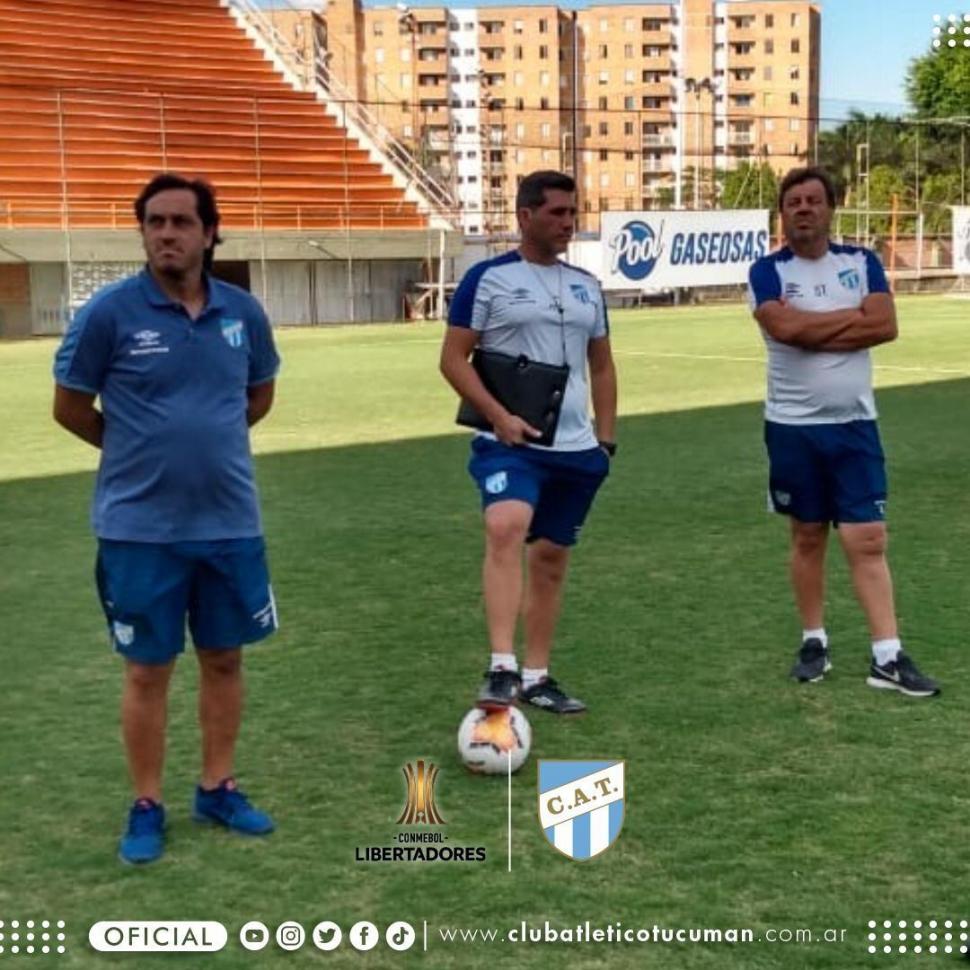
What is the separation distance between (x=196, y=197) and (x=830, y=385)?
2.50 meters

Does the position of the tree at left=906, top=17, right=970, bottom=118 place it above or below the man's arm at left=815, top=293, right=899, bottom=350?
above

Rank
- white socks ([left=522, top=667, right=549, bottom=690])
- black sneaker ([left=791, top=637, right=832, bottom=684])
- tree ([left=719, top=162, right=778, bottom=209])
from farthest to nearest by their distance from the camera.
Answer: tree ([left=719, top=162, right=778, bottom=209]) < black sneaker ([left=791, top=637, right=832, bottom=684]) < white socks ([left=522, top=667, right=549, bottom=690])

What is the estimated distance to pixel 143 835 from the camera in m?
3.90

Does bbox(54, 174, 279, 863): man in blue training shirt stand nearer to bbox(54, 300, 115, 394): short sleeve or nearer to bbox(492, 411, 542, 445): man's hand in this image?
bbox(54, 300, 115, 394): short sleeve

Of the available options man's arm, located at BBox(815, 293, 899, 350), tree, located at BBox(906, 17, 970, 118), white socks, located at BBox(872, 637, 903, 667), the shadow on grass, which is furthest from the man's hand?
tree, located at BBox(906, 17, 970, 118)

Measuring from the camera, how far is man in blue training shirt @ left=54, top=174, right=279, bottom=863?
12.0ft

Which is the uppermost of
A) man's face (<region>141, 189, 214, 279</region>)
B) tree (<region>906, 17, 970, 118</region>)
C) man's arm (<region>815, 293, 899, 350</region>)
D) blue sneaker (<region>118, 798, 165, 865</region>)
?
tree (<region>906, 17, 970, 118</region>)

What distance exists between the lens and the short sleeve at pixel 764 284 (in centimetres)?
523

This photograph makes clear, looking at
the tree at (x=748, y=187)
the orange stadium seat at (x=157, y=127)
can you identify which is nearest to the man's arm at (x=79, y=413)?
the orange stadium seat at (x=157, y=127)

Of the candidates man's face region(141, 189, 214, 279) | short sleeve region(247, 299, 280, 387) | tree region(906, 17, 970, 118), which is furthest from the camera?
tree region(906, 17, 970, 118)

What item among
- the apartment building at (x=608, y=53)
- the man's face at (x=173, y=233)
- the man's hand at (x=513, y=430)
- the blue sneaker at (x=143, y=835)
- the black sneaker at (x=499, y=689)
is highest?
the apartment building at (x=608, y=53)

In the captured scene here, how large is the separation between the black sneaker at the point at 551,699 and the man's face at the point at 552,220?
153 cm

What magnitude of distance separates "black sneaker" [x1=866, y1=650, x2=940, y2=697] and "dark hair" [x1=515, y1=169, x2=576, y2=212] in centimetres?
205

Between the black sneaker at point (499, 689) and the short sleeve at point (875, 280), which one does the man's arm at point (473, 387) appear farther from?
the short sleeve at point (875, 280)
